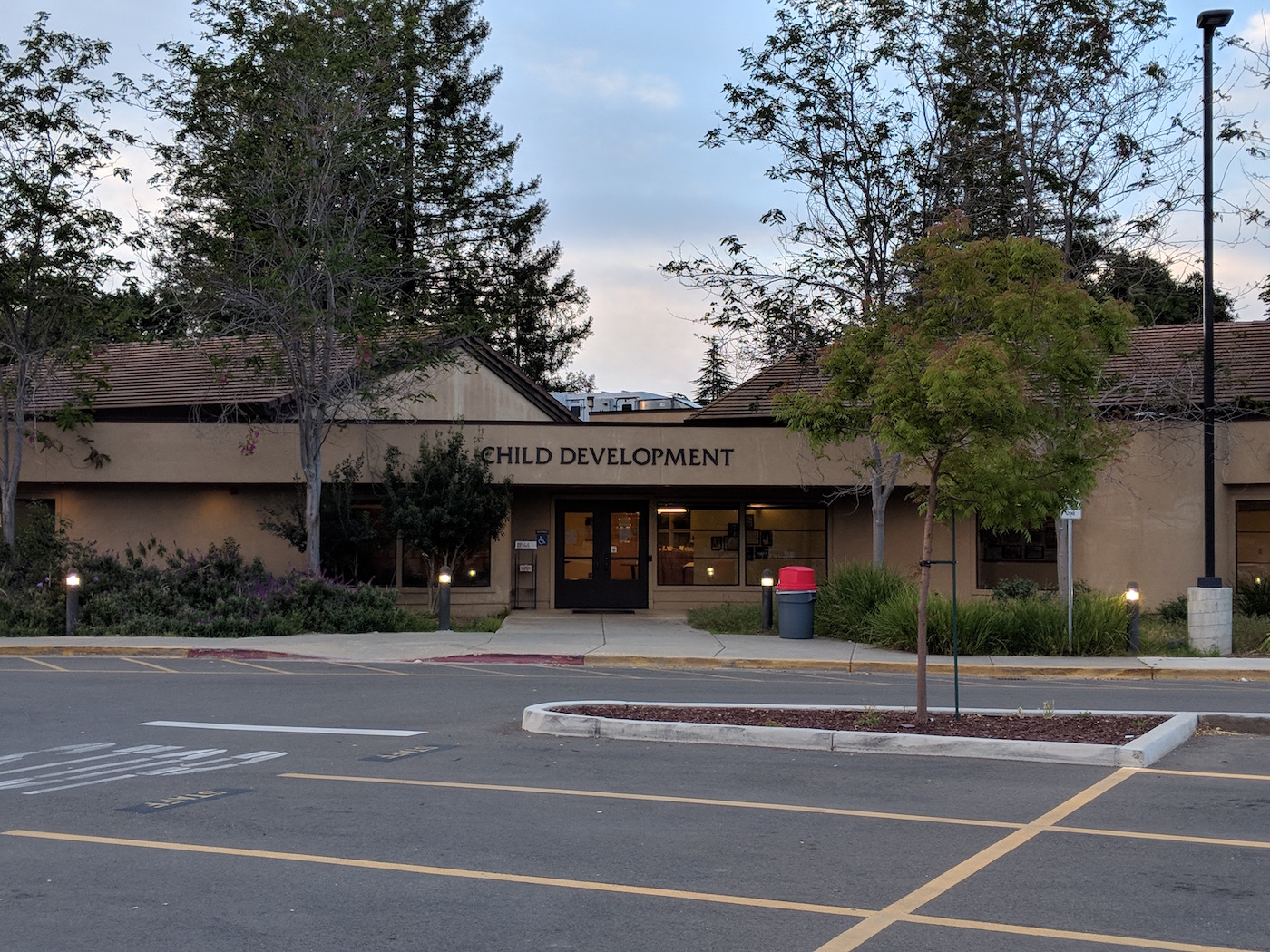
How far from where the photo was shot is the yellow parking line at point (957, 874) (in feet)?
17.6

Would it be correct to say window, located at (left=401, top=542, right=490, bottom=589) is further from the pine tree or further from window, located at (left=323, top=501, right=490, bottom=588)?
the pine tree

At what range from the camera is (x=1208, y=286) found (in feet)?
59.3

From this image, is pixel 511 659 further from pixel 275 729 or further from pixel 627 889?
pixel 627 889

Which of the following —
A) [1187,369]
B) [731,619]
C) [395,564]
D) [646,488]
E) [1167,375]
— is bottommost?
[731,619]

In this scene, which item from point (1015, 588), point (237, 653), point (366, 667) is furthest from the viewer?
point (1015, 588)

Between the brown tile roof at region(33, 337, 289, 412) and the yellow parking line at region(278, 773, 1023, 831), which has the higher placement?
the brown tile roof at region(33, 337, 289, 412)

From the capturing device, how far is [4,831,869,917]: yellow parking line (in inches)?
231

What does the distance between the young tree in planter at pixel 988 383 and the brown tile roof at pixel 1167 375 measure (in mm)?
8233

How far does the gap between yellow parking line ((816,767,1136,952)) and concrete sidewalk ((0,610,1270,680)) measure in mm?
7557

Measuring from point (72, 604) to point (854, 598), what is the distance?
12618mm

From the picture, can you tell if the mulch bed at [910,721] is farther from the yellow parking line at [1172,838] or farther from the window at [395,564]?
the window at [395,564]

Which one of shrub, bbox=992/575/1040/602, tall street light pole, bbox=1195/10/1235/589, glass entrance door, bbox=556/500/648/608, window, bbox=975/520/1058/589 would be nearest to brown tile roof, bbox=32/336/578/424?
glass entrance door, bbox=556/500/648/608

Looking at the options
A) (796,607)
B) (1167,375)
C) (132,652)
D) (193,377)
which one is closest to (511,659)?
(796,607)

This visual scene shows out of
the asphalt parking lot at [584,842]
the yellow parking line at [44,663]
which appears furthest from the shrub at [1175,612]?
the yellow parking line at [44,663]
